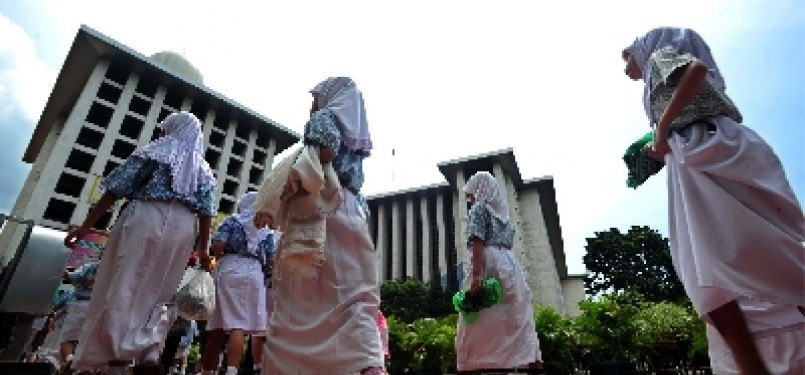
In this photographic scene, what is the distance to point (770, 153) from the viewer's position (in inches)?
63.7

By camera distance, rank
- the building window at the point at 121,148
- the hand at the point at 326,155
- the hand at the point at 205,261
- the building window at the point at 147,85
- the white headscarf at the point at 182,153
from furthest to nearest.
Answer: the building window at the point at 147,85 < the building window at the point at 121,148 < the hand at the point at 205,261 < the white headscarf at the point at 182,153 < the hand at the point at 326,155

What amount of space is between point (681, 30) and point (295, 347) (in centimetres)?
244

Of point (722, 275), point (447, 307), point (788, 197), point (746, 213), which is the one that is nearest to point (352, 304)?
point (722, 275)

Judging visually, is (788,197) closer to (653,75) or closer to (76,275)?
(653,75)

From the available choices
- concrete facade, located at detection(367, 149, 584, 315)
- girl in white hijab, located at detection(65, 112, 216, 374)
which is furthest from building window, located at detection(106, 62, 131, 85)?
girl in white hijab, located at detection(65, 112, 216, 374)

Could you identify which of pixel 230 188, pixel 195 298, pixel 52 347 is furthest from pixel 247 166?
pixel 195 298

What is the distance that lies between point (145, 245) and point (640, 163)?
116 inches

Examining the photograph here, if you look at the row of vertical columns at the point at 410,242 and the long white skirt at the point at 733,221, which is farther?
the row of vertical columns at the point at 410,242

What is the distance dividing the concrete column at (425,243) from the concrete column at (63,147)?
26.0m

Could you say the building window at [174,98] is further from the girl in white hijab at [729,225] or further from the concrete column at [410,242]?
the girl in white hijab at [729,225]

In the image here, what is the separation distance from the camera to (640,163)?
2229 millimetres

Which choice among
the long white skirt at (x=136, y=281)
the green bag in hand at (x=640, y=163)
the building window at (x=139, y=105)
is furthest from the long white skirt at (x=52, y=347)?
the building window at (x=139, y=105)

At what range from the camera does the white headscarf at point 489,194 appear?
4.15m

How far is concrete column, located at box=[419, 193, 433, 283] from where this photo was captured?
36812 millimetres
